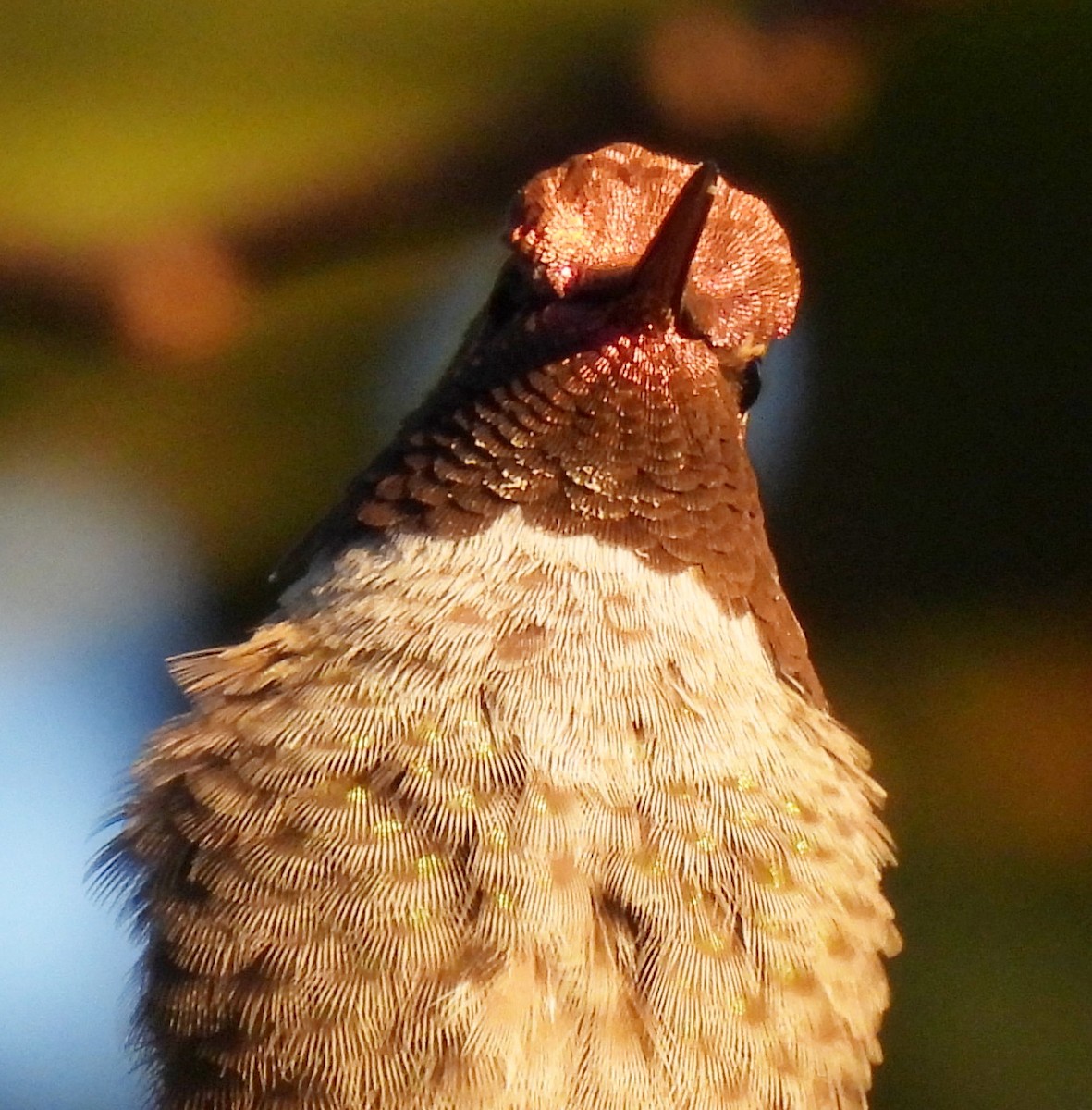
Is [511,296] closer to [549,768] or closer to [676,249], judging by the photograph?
[676,249]

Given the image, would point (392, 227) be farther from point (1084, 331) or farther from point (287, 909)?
point (1084, 331)

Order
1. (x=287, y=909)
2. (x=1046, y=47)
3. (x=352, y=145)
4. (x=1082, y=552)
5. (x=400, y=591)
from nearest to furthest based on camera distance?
(x=287, y=909), (x=400, y=591), (x=352, y=145), (x=1046, y=47), (x=1082, y=552)

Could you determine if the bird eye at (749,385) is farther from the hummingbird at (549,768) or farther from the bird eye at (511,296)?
the bird eye at (511,296)

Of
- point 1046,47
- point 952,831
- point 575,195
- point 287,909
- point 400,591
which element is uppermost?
point 1046,47

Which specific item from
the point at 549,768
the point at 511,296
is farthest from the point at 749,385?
the point at 549,768

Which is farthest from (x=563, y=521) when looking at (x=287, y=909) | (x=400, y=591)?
(x=287, y=909)

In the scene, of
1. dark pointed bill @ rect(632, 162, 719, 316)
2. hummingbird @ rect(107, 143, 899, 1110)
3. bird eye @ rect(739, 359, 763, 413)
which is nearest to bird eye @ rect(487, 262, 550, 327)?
hummingbird @ rect(107, 143, 899, 1110)

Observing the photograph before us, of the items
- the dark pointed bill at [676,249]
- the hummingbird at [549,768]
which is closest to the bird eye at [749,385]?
the hummingbird at [549,768]
